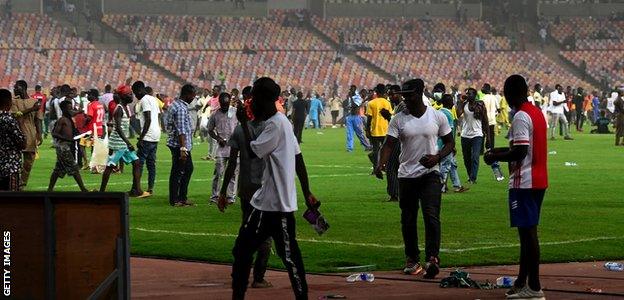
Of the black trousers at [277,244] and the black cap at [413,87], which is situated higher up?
the black cap at [413,87]

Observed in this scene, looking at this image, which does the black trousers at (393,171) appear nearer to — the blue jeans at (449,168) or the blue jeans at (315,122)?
the blue jeans at (449,168)

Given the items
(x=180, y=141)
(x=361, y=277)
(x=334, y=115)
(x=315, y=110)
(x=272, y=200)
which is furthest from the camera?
(x=334, y=115)

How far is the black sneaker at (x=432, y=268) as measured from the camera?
12.7 metres

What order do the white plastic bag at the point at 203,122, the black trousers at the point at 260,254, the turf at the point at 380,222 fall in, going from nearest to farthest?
the black trousers at the point at 260,254 → the turf at the point at 380,222 → the white plastic bag at the point at 203,122

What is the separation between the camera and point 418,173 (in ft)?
43.0

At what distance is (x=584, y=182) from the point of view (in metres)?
25.7

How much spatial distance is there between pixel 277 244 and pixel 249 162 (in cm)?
132

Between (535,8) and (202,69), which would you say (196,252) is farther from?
(535,8)

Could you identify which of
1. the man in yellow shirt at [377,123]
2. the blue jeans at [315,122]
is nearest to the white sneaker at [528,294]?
the man in yellow shirt at [377,123]

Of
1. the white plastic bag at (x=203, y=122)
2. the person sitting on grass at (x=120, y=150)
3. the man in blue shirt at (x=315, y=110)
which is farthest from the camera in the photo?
the man in blue shirt at (x=315, y=110)

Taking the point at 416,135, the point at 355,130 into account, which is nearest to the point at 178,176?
the point at 416,135

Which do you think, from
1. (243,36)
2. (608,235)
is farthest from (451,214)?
(243,36)

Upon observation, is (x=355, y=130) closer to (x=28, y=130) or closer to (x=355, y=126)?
(x=355, y=126)

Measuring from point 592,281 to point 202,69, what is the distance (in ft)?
185
